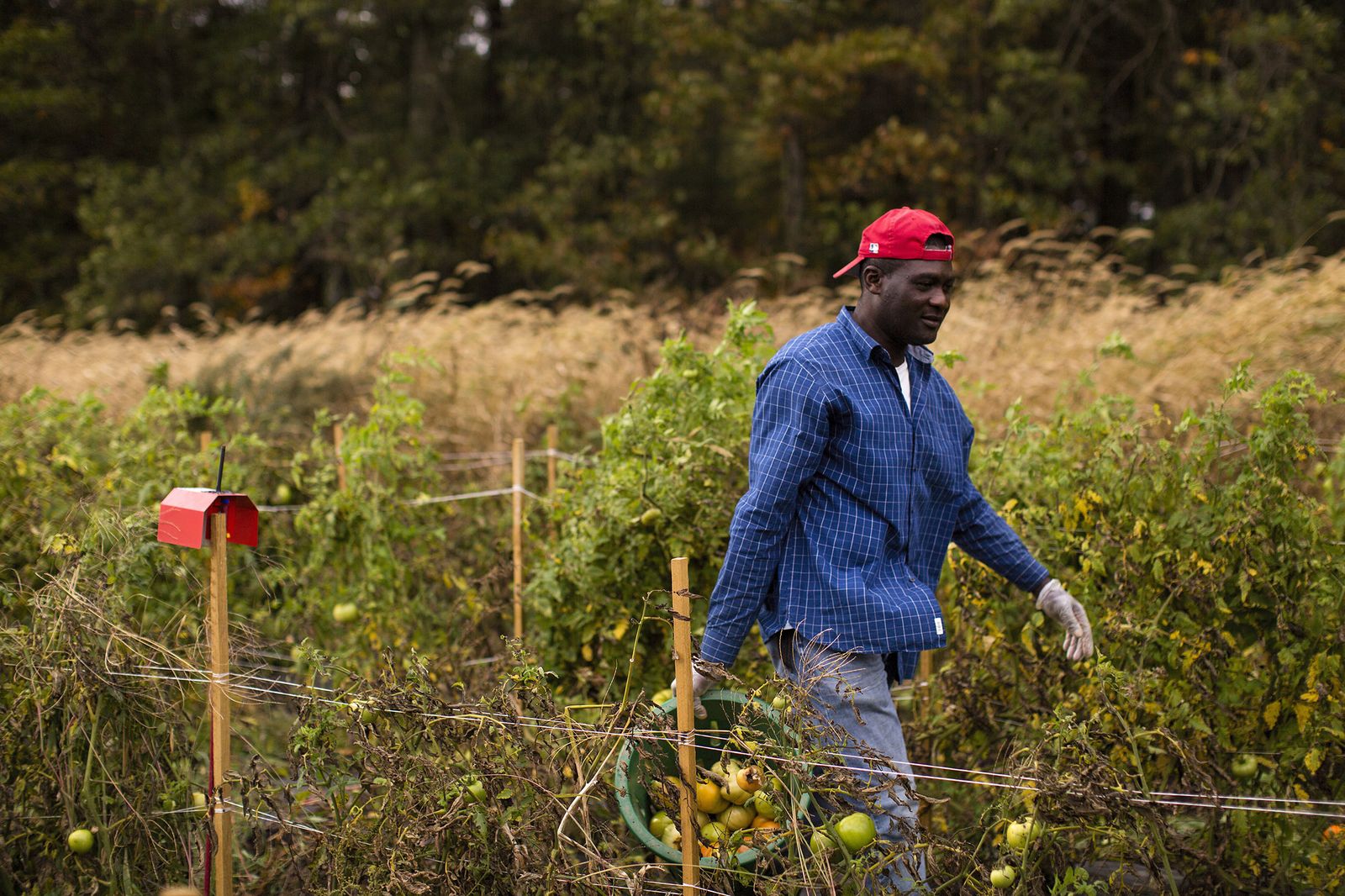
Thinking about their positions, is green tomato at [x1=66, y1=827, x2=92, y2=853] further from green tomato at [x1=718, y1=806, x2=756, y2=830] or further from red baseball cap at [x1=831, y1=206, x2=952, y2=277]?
red baseball cap at [x1=831, y1=206, x2=952, y2=277]

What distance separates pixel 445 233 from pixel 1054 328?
43.3 feet

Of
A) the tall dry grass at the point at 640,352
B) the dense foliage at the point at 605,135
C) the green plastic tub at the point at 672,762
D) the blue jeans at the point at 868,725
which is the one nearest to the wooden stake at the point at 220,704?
the green plastic tub at the point at 672,762

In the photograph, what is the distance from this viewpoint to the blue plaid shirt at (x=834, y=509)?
2.65 meters

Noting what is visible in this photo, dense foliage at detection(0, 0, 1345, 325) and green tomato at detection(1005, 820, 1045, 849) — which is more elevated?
dense foliage at detection(0, 0, 1345, 325)

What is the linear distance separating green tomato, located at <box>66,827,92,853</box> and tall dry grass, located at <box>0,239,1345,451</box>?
2.93 m

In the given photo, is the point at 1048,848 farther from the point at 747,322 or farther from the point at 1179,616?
the point at 747,322

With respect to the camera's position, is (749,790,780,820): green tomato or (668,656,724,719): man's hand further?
(668,656,724,719): man's hand

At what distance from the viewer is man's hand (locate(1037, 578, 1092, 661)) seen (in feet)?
9.49

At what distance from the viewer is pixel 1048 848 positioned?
268 cm

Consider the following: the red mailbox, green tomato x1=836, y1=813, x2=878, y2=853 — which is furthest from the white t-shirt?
the red mailbox

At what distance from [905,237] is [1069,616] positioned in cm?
103

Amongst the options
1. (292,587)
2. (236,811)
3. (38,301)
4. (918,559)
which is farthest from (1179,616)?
(38,301)

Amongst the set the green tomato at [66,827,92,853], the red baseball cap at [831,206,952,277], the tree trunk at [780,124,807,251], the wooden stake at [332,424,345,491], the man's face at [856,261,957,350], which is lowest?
the green tomato at [66,827,92,853]

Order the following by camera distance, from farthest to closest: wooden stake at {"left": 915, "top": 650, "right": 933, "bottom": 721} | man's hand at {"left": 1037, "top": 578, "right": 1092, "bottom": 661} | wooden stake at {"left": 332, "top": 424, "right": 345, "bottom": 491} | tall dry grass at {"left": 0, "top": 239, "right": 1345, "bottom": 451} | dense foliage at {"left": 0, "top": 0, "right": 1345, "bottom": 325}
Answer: dense foliage at {"left": 0, "top": 0, "right": 1345, "bottom": 325} → tall dry grass at {"left": 0, "top": 239, "right": 1345, "bottom": 451} → wooden stake at {"left": 332, "top": 424, "right": 345, "bottom": 491} → wooden stake at {"left": 915, "top": 650, "right": 933, "bottom": 721} → man's hand at {"left": 1037, "top": 578, "right": 1092, "bottom": 661}
